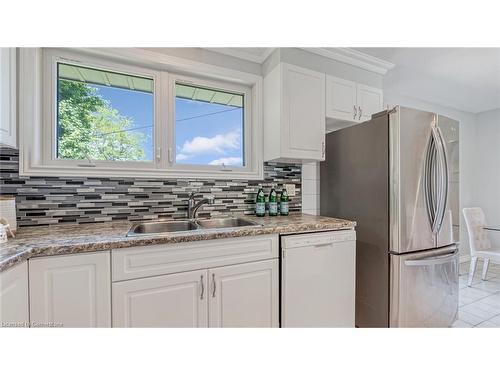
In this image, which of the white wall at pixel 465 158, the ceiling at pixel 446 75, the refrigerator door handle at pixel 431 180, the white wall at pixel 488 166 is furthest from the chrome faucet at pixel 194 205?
the white wall at pixel 488 166

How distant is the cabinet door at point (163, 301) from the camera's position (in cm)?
112

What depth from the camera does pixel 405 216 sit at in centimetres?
158

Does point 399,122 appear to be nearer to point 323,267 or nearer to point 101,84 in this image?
point 323,267

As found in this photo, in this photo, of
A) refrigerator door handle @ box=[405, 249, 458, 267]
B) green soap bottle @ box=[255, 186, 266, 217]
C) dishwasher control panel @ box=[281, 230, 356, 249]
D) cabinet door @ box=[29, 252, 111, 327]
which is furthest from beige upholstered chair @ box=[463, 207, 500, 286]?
cabinet door @ box=[29, 252, 111, 327]

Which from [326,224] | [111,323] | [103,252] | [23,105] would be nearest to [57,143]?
[23,105]

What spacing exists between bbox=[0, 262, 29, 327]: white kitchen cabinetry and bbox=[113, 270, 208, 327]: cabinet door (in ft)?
1.06

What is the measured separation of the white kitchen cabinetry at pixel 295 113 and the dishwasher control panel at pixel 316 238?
2.18ft

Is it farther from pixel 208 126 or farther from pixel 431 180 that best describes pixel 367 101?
pixel 208 126

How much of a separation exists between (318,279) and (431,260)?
86cm

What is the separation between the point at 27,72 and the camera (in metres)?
1.41

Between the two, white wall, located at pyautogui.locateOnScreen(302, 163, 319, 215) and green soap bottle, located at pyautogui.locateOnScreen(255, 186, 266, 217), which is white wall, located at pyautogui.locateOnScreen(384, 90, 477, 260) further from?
green soap bottle, located at pyautogui.locateOnScreen(255, 186, 266, 217)

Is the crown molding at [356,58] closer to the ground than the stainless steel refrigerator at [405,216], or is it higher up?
higher up

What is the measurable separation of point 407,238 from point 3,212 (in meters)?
2.44

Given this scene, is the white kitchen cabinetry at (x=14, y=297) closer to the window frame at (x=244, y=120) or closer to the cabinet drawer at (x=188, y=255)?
the cabinet drawer at (x=188, y=255)
